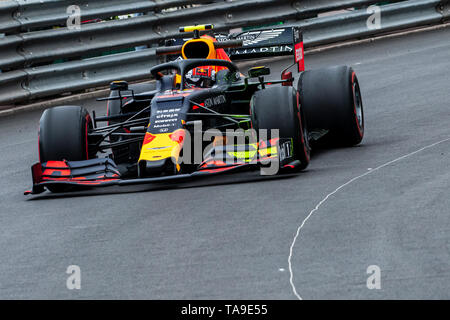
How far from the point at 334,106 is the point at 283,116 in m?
1.11

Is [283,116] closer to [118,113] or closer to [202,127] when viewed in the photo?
[202,127]

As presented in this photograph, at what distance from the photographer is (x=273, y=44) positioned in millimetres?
10242

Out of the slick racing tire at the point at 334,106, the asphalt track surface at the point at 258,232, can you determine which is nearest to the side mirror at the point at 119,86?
the asphalt track surface at the point at 258,232

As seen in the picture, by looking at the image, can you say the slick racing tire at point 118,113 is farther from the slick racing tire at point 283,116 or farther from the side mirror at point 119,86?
the slick racing tire at point 283,116

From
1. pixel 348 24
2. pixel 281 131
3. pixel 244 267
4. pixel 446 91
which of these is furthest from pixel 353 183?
pixel 348 24

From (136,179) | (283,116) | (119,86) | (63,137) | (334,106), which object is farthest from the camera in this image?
(119,86)

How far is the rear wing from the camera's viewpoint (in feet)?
33.2

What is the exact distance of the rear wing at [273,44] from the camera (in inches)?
399

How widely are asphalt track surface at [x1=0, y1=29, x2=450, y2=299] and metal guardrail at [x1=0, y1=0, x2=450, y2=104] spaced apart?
4641 millimetres

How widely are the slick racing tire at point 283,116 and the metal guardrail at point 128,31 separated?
6.71 meters

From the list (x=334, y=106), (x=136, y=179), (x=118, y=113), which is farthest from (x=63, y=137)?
(x=334, y=106)

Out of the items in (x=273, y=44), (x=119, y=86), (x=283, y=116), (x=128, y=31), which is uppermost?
(x=128, y=31)

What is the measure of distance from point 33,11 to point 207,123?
650 cm

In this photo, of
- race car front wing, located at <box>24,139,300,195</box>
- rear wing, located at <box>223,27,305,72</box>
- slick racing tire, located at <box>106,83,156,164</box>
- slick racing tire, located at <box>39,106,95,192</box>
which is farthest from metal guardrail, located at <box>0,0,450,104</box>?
race car front wing, located at <box>24,139,300,195</box>
